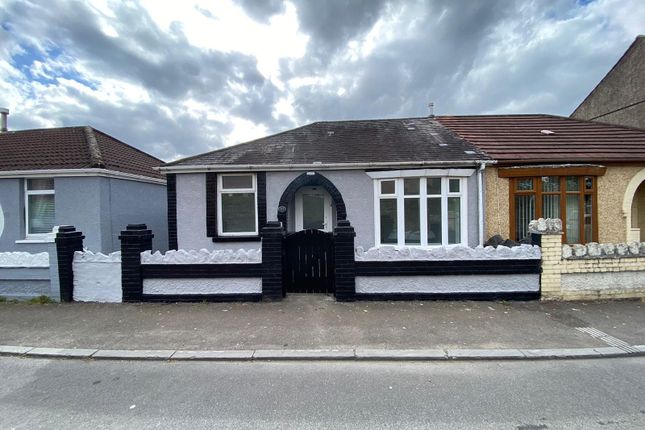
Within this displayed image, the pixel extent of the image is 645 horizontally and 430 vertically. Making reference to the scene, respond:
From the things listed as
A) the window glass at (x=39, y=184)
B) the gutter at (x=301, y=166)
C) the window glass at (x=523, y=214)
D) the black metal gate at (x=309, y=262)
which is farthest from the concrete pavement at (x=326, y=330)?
the window glass at (x=39, y=184)

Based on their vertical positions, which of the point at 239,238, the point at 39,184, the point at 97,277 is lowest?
the point at 97,277

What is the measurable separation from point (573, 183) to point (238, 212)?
9.21m

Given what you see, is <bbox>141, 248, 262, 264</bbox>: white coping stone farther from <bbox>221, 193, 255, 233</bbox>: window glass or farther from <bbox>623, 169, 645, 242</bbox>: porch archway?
<bbox>623, 169, 645, 242</bbox>: porch archway

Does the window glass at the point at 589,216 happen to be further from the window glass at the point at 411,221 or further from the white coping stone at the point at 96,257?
the white coping stone at the point at 96,257

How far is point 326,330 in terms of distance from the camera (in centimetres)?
469

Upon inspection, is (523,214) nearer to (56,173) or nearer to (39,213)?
(56,173)

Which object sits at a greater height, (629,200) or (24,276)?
(629,200)

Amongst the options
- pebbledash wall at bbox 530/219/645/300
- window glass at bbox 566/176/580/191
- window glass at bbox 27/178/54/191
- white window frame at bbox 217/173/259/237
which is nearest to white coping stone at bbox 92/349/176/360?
white window frame at bbox 217/173/259/237

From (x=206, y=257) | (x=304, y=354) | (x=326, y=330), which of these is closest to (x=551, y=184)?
(x=326, y=330)

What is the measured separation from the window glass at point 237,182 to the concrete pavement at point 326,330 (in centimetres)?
389

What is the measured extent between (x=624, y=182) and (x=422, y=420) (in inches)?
391

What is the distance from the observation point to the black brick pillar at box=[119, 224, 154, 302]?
19.8ft

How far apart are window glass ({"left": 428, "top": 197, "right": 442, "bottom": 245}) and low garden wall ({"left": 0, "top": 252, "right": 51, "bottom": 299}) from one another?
28.4 ft

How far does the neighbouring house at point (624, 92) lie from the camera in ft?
44.0
